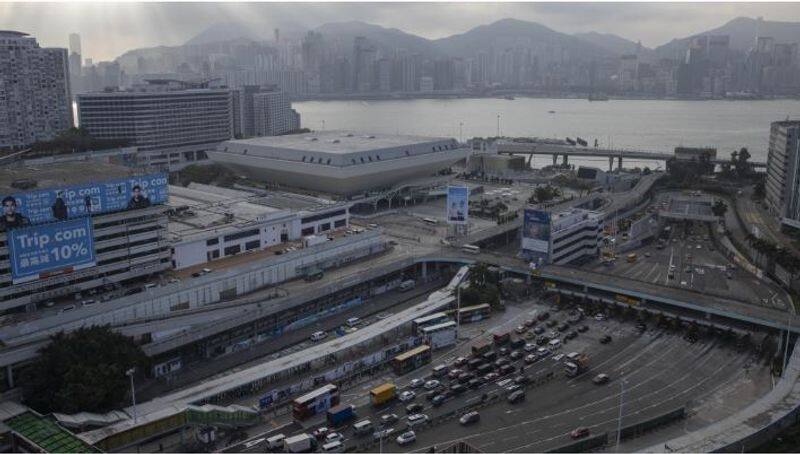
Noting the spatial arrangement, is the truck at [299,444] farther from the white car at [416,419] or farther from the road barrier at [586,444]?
the road barrier at [586,444]

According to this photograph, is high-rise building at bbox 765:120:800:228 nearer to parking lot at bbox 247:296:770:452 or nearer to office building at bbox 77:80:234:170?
parking lot at bbox 247:296:770:452

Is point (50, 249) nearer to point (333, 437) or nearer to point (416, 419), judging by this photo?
point (333, 437)

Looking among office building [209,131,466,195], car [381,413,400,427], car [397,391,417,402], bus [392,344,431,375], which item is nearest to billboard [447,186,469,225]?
office building [209,131,466,195]

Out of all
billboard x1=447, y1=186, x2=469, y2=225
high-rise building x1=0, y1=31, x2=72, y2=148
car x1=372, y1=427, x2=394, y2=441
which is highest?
high-rise building x1=0, y1=31, x2=72, y2=148

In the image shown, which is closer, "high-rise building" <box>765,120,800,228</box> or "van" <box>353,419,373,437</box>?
"van" <box>353,419,373,437</box>

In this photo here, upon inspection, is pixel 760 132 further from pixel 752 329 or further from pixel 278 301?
pixel 278 301

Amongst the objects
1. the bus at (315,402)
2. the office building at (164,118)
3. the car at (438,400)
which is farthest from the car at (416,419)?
the office building at (164,118)

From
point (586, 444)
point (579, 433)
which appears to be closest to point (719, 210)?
point (579, 433)
